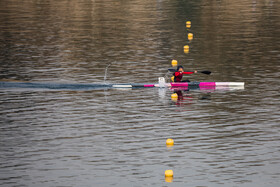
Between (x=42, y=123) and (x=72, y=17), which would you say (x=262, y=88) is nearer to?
(x=42, y=123)

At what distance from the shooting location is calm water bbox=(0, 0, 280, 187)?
22.2 meters

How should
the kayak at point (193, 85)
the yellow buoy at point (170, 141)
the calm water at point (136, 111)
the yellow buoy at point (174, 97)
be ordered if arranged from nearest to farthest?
1. the calm water at point (136, 111)
2. the yellow buoy at point (170, 141)
3. the yellow buoy at point (174, 97)
4. the kayak at point (193, 85)

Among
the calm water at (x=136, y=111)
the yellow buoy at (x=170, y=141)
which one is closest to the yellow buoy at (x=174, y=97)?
the calm water at (x=136, y=111)

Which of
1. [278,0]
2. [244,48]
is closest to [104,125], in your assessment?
[244,48]

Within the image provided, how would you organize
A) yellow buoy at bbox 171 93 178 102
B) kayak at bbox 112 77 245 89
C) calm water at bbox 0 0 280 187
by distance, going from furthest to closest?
1. kayak at bbox 112 77 245 89
2. yellow buoy at bbox 171 93 178 102
3. calm water at bbox 0 0 280 187

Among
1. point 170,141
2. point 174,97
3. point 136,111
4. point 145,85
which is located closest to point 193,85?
point 145,85

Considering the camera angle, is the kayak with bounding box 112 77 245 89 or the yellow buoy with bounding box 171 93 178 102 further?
the kayak with bounding box 112 77 245 89

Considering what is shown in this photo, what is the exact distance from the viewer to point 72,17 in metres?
76.9

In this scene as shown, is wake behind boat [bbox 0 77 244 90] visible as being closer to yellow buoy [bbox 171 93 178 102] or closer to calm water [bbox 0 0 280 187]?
calm water [bbox 0 0 280 187]

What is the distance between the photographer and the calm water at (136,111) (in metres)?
22.2

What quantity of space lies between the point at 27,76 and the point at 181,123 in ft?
50.8

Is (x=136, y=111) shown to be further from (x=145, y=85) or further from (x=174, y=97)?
(x=145, y=85)

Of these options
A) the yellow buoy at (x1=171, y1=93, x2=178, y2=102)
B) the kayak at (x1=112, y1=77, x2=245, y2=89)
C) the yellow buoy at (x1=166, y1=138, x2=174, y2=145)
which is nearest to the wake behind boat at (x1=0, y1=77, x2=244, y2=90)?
the kayak at (x1=112, y1=77, x2=245, y2=89)

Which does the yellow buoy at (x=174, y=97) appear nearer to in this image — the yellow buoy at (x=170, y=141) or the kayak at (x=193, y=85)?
the kayak at (x=193, y=85)
